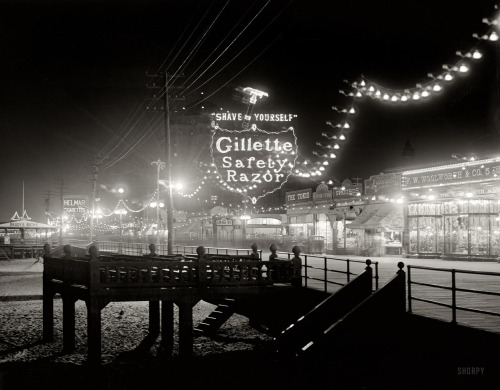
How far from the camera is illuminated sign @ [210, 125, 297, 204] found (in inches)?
777

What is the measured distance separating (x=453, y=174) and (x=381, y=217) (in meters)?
6.49

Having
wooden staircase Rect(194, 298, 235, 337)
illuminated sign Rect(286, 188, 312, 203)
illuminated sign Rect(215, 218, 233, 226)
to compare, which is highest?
illuminated sign Rect(286, 188, 312, 203)

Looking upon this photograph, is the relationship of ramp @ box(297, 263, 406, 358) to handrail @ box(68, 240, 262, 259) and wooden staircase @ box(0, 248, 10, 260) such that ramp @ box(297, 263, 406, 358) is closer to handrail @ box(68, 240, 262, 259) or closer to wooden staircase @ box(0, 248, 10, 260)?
handrail @ box(68, 240, 262, 259)

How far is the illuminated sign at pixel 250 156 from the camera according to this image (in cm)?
1973

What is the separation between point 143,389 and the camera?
1600cm

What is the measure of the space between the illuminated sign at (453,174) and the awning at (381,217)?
2.10m

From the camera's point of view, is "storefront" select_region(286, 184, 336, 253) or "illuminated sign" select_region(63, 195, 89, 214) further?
"illuminated sign" select_region(63, 195, 89, 214)

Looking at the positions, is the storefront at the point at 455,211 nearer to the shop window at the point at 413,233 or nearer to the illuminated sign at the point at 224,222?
the shop window at the point at 413,233

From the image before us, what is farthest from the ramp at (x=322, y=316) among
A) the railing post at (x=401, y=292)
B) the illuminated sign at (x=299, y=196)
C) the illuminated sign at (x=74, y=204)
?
the illuminated sign at (x=74, y=204)

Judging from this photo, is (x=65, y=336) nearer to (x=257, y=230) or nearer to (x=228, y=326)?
(x=228, y=326)

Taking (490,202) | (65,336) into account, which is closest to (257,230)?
(490,202)

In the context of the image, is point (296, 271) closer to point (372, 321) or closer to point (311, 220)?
point (372, 321)

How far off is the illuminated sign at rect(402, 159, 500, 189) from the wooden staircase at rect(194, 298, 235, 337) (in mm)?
14141

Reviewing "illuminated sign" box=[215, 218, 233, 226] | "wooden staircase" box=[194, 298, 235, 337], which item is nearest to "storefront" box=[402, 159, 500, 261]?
"wooden staircase" box=[194, 298, 235, 337]
